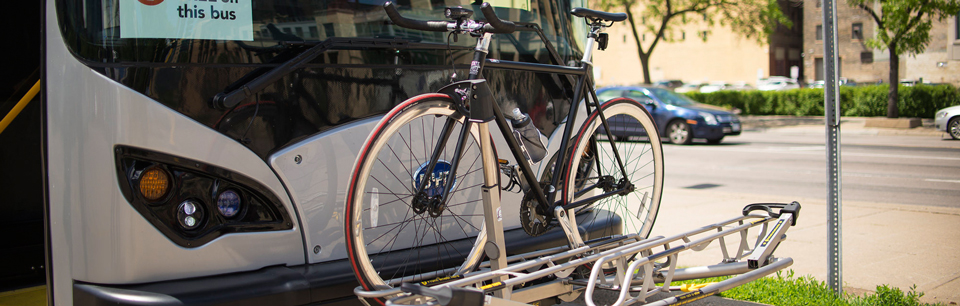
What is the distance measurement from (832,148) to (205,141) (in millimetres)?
3638

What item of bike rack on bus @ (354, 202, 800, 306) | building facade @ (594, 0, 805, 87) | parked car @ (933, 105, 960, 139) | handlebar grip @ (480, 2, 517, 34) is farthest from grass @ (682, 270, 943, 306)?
building facade @ (594, 0, 805, 87)

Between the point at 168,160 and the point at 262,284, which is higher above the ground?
the point at 168,160

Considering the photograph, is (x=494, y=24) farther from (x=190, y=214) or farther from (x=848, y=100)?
(x=848, y=100)

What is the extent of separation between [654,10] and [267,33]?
26155 mm

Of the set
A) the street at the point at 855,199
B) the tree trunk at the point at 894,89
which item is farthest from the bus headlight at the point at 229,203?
the tree trunk at the point at 894,89

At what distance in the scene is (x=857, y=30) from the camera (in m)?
50.8

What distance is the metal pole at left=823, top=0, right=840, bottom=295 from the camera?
4.34 metres

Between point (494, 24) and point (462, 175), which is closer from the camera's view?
point (494, 24)

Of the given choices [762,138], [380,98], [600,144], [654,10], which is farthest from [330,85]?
[654,10]

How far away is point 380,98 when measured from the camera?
3.04 m

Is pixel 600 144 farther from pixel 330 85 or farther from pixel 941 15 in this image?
pixel 941 15

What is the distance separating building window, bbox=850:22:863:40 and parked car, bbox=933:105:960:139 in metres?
41.1

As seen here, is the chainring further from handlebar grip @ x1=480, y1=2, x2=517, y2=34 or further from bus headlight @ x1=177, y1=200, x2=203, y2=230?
bus headlight @ x1=177, y1=200, x2=203, y2=230

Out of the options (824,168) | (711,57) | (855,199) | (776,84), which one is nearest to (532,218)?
(855,199)
